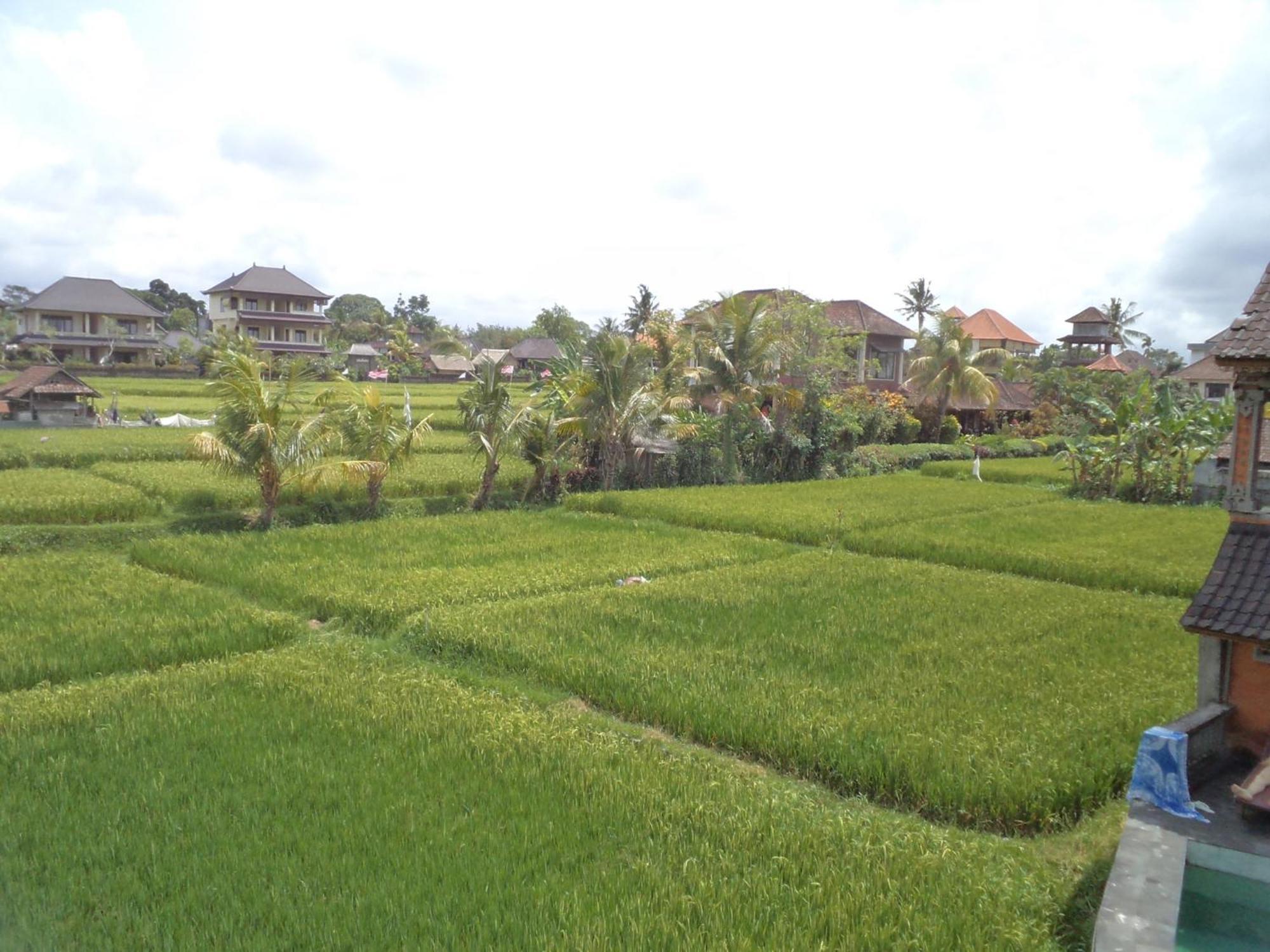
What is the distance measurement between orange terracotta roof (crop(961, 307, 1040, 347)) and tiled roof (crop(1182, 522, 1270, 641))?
2335 inches

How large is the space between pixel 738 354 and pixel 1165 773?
2078 centimetres

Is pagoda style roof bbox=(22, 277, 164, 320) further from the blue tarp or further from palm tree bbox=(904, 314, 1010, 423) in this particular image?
the blue tarp

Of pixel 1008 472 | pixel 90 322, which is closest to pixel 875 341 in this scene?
pixel 1008 472

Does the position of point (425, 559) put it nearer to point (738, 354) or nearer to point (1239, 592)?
point (1239, 592)

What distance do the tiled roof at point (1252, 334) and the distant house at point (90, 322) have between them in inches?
2083

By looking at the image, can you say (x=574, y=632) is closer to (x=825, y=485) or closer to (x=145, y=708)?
(x=145, y=708)

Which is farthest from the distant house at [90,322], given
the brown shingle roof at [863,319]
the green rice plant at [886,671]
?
the green rice plant at [886,671]

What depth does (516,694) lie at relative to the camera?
8.05m

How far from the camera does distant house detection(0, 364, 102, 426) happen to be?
25531 millimetres

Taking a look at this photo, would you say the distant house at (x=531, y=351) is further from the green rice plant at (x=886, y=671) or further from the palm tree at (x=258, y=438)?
the green rice plant at (x=886, y=671)

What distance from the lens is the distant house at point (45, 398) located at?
25531mm

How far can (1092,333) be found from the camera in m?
60.9

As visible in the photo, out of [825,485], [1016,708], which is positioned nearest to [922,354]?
[825,485]

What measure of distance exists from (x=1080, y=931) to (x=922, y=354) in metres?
35.8
